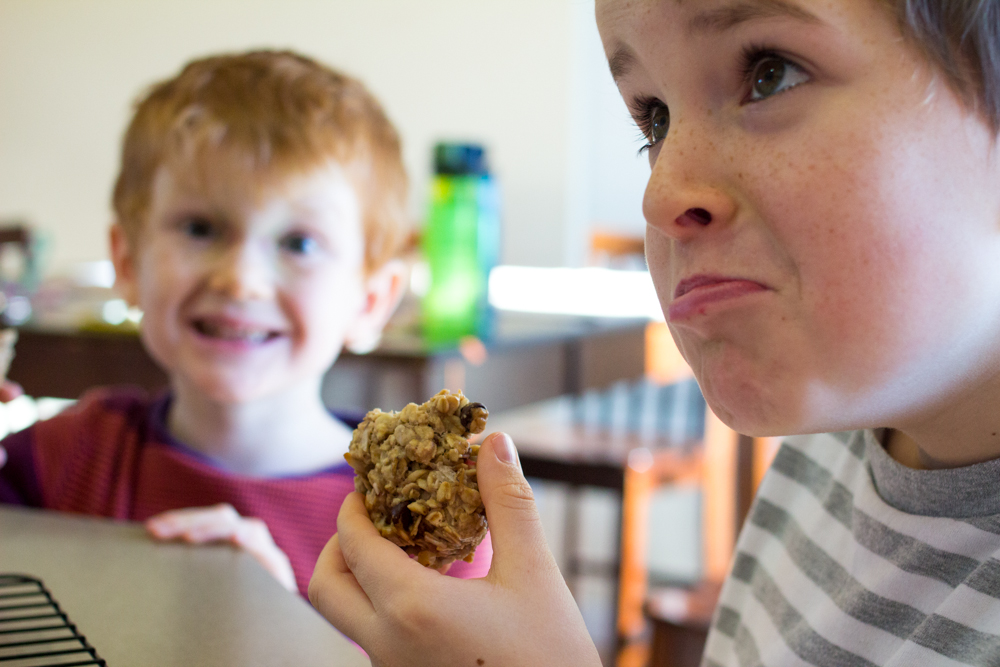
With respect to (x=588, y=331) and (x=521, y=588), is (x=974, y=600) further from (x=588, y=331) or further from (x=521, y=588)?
(x=588, y=331)

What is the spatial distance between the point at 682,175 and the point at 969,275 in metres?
0.16

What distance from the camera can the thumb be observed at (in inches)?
19.5

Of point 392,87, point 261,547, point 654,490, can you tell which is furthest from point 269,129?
point 392,87

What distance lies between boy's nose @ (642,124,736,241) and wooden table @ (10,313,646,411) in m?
0.88

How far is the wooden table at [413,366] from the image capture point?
1.45m

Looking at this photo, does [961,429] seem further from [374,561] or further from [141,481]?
[141,481]

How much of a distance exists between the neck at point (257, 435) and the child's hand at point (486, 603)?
2.30ft

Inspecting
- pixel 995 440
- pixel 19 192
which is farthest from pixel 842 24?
pixel 19 192

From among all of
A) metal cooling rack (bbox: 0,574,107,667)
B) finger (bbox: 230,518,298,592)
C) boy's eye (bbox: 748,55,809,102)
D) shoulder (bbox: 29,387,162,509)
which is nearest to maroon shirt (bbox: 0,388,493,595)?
shoulder (bbox: 29,387,162,509)

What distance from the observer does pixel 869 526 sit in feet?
2.14

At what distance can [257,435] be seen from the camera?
1.22 metres

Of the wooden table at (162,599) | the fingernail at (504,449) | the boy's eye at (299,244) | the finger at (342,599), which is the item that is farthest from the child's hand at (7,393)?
the fingernail at (504,449)

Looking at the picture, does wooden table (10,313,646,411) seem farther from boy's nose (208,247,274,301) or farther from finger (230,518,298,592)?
finger (230,518,298,592)

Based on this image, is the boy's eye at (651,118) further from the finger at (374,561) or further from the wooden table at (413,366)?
the wooden table at (413,366)
